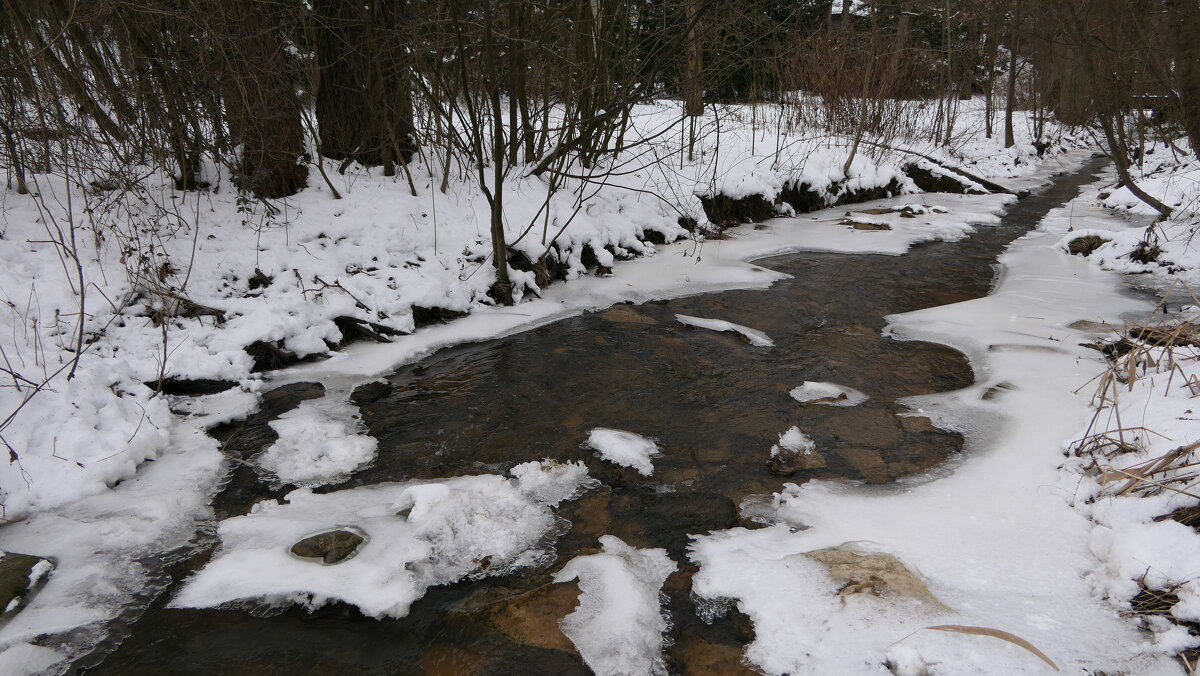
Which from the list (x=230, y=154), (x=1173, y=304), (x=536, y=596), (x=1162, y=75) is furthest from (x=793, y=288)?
(x=230, y=154)

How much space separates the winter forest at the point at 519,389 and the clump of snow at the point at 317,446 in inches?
1.1

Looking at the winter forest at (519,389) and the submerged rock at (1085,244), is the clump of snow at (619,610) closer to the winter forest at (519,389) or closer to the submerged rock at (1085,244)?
the winter forest at (519,389)

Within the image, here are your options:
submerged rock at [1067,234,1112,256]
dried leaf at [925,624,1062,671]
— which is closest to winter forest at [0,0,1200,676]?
dried leaf at [925,624,1062,671]

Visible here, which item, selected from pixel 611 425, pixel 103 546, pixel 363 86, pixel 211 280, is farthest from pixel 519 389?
pixel 363 86

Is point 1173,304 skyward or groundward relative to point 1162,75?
groundward

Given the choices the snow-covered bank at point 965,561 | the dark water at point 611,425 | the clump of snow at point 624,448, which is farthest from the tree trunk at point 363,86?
the snow-covered bank at point 965,561

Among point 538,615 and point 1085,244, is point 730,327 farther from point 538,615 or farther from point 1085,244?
point 1085,244

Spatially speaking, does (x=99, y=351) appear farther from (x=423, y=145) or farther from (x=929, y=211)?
(x=929, y=211)

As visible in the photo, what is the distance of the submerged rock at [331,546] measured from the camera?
8.69 ft

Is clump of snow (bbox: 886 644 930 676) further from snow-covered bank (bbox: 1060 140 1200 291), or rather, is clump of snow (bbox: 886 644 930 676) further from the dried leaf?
snow-covered bank (bbox: 1060 140 1200 291)

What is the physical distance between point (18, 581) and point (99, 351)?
1915mm

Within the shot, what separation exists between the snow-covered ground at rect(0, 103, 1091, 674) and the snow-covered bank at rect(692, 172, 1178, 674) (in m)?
1.07

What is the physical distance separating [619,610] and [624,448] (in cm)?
114

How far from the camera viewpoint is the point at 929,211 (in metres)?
9.89
